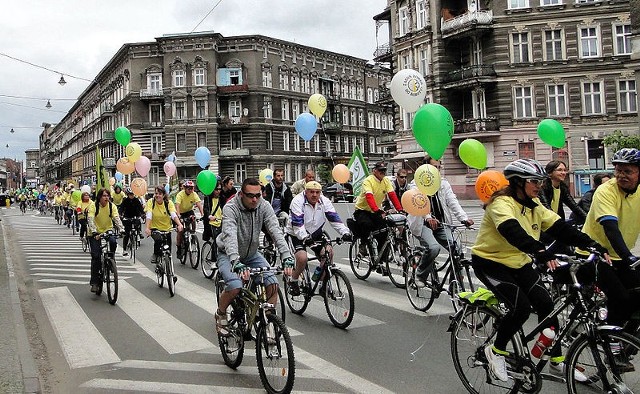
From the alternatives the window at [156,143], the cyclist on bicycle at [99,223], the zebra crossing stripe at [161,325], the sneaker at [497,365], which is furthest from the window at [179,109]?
the sneaker at [497,365]

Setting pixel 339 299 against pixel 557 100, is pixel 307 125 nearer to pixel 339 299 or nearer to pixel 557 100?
pixel 339 299

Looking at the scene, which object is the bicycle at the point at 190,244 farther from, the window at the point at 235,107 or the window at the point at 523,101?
the window at the point at 235,107

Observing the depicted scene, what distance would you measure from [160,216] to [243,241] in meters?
5.53

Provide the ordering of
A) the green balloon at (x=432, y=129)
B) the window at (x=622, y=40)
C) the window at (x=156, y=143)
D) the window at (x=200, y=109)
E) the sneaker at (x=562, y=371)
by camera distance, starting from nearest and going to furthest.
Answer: the sneaker at (x=562, y=371) → the green balloon at (x=432, y=129) → the window at (x=622, y=40) → the window at (x=200, y=109) → the window at (x=156, y=143)

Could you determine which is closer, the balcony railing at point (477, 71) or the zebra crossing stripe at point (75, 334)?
the zebra crossing stripe at point (75, 334)

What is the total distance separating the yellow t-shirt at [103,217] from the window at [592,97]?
106 feet

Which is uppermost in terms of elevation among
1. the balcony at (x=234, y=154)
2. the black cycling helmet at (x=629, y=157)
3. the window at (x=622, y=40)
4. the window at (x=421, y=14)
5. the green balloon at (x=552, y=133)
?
the window at (x=421, y=14)

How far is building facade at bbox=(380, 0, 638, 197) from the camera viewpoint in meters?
34.1

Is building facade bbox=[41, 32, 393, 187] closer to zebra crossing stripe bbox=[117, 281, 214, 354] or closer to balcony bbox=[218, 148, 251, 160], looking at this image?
balcony bbox=[218, 148, 251, 160]

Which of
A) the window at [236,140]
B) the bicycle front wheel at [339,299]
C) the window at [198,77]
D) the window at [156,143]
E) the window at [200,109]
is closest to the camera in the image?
the bicycle front wheel at [339,299]

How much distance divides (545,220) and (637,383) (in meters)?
1.37

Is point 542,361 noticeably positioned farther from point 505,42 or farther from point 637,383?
point 505,42

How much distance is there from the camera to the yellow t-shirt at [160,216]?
10773 mm

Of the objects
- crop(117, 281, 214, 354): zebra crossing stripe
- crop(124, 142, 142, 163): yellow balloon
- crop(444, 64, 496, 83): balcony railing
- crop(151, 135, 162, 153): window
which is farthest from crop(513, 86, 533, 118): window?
crop(151, 135, 162, 153): window
